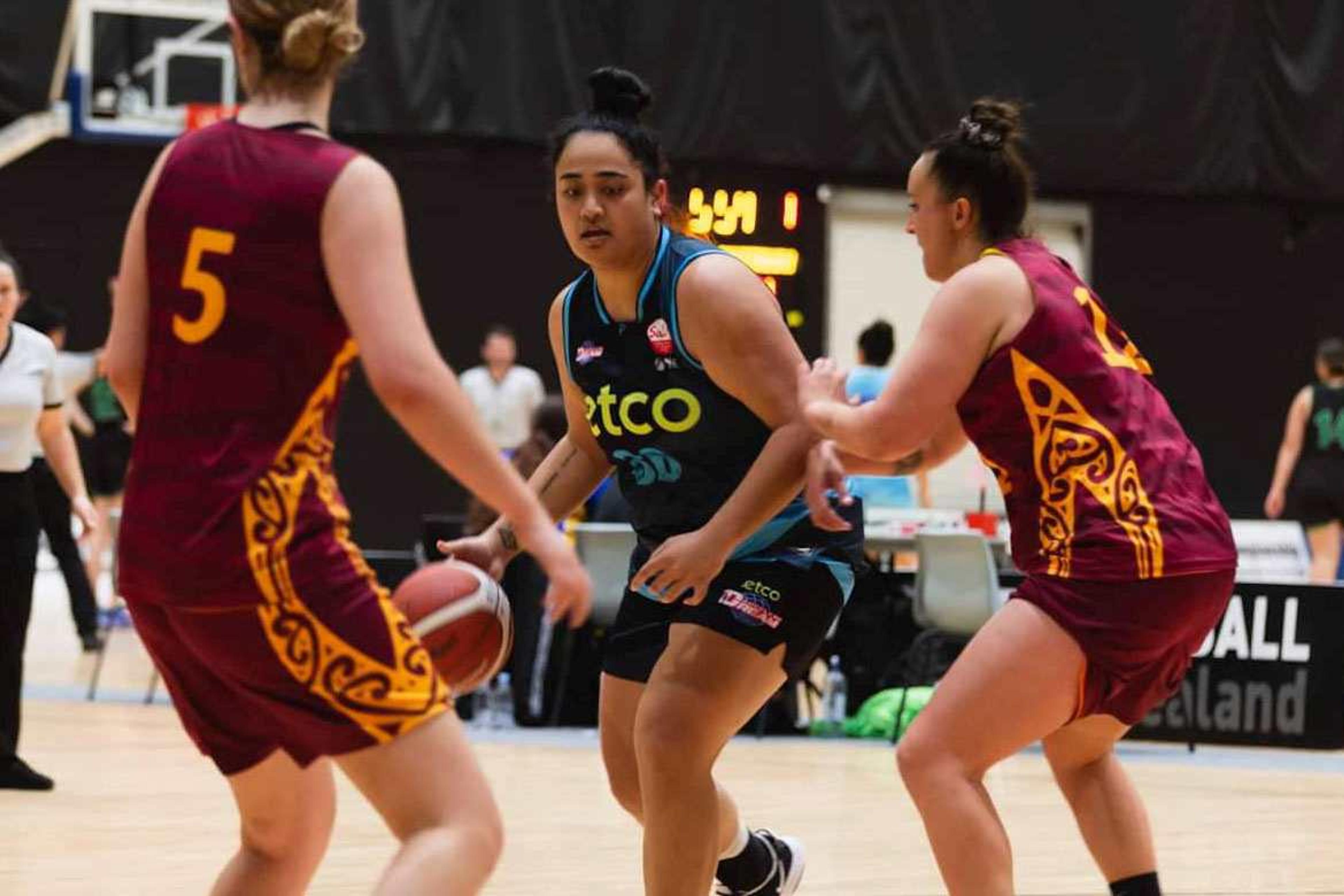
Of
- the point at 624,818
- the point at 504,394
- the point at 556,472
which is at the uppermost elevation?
the point at 556,472

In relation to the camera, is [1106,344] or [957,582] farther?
[957,582]

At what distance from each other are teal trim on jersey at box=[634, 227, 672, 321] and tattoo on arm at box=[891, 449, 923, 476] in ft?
2.01

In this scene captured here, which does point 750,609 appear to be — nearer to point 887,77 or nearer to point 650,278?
point 650,278

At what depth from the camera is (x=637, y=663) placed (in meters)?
4.46

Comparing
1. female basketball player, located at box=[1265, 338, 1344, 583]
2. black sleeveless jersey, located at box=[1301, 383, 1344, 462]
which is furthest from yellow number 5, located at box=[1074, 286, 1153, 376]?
black sleeveless jersey, located at box=[1301, 383, 1344, 462]

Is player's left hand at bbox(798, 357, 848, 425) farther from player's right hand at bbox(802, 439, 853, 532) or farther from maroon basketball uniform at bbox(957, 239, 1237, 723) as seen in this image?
maroon basketball uniform at bbox(957, 239, 1237, 723)

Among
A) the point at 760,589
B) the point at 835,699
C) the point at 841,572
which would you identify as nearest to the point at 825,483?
the point at 760,589

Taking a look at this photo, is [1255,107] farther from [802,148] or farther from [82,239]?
[82,239]

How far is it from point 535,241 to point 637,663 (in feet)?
41.7

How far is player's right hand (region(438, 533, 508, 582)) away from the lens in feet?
13.7

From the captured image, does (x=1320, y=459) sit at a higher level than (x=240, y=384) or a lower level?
lower

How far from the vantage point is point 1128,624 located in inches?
154

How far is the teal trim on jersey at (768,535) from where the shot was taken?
4.42 m

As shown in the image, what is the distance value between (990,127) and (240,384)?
1.72 meters
